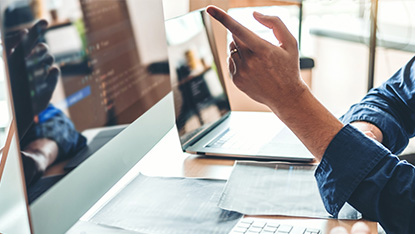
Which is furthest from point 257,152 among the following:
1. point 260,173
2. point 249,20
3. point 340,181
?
point 249,20

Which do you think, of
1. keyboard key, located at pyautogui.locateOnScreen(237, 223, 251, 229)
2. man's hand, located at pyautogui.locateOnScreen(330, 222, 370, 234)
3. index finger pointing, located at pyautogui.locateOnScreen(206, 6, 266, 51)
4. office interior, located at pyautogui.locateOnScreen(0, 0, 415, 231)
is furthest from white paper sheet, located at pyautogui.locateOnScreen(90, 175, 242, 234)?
office interior, located at pyautogui.locateOnScreen(0, 0, 415, 231)

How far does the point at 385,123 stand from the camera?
1027mm

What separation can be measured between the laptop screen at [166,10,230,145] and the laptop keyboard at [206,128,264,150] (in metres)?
0.05

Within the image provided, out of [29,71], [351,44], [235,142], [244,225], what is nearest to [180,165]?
[235,142]

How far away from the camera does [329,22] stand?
4051 millimetres

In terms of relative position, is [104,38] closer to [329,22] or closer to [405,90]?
[405,90]

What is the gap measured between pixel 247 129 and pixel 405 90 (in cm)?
38

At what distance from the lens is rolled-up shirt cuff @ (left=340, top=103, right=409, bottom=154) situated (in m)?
1.03

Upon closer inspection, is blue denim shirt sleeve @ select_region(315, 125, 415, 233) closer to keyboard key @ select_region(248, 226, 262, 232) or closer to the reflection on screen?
keyboard key @ select_region(248, 226, 262, 232)

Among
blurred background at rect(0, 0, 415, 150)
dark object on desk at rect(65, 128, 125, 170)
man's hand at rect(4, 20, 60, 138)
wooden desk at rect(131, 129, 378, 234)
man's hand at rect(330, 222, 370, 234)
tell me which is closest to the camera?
man's hand at rect(4, 20, 60, 138)

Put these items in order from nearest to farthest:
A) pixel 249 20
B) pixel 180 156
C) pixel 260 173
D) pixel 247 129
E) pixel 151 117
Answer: pixel 151 117, pixel 260 173, pixel 180 156, pixel 247 129, pixel 249 20

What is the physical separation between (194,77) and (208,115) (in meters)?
0.10

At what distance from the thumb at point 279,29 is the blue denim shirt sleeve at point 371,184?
0.18m

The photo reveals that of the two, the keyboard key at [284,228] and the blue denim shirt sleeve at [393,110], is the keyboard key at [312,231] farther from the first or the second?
the blue denim shirt sleeve at [393,110]
